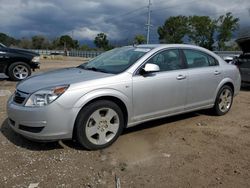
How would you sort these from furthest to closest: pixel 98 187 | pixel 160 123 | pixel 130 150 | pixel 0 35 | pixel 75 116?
pixel 0 35 → pixel 160 123 → pixel 130 150 → pixel 75 116 → pixel 98 187

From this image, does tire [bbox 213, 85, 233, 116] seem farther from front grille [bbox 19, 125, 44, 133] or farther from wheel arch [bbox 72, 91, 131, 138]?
front grille [bbox 19, 125, 44, 133]

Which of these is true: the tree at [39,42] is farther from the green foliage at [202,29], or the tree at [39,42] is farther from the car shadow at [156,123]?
the car shadow at [156,123]

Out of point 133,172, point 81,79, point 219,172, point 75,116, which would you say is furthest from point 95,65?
point 219,172

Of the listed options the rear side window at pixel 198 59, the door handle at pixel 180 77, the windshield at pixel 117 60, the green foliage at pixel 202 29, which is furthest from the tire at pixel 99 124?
the green foliage at pixel 202 29

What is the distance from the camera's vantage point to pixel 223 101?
6.43 m

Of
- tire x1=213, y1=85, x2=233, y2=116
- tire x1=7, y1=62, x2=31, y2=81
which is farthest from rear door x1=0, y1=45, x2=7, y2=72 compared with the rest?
tire x1=213, y1=85, x2=233, y2=116

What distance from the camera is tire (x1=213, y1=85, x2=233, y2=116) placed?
246 inches

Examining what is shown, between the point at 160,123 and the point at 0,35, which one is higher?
the point at 0,35

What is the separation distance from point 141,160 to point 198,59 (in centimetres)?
258

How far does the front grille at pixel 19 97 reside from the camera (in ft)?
13.9

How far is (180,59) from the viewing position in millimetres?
5473

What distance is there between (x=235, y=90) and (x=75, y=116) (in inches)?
156

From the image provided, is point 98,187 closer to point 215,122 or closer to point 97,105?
point 97,105

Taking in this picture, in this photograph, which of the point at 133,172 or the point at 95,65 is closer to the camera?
the point at 133,172
